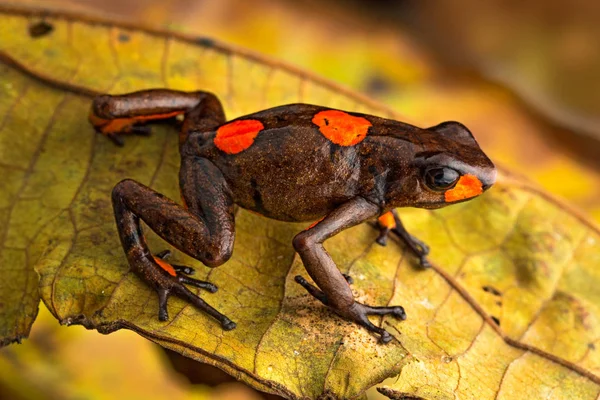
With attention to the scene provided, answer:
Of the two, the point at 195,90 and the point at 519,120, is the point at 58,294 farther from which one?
the point at 519,120

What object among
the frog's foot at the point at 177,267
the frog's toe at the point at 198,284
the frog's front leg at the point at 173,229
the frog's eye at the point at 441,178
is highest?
the frog's eye at the point at 441,178

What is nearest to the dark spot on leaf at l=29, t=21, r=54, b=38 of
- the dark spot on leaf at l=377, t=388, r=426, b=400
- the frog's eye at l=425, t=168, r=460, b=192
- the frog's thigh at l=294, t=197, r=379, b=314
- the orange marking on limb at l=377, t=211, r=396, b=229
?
the frog's thigh at l=294, t=197, r=379, b=314

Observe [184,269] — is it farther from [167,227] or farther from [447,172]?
[447,172]

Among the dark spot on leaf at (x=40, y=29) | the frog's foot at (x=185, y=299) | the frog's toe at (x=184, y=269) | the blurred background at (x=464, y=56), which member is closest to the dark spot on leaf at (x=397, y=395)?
the frog's foot at (x=185, y=299)

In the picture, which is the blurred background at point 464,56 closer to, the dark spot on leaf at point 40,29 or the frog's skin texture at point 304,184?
the dark spot on leaf at point 40,29

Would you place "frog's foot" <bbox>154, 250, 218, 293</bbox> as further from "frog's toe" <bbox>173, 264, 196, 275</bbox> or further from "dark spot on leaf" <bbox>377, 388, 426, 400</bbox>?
"dark spot on leaf" <bbox>377, 388, 426, 400</bbox>

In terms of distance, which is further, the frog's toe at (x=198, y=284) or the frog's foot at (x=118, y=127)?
the frog's foot at (x=118, y=127)
